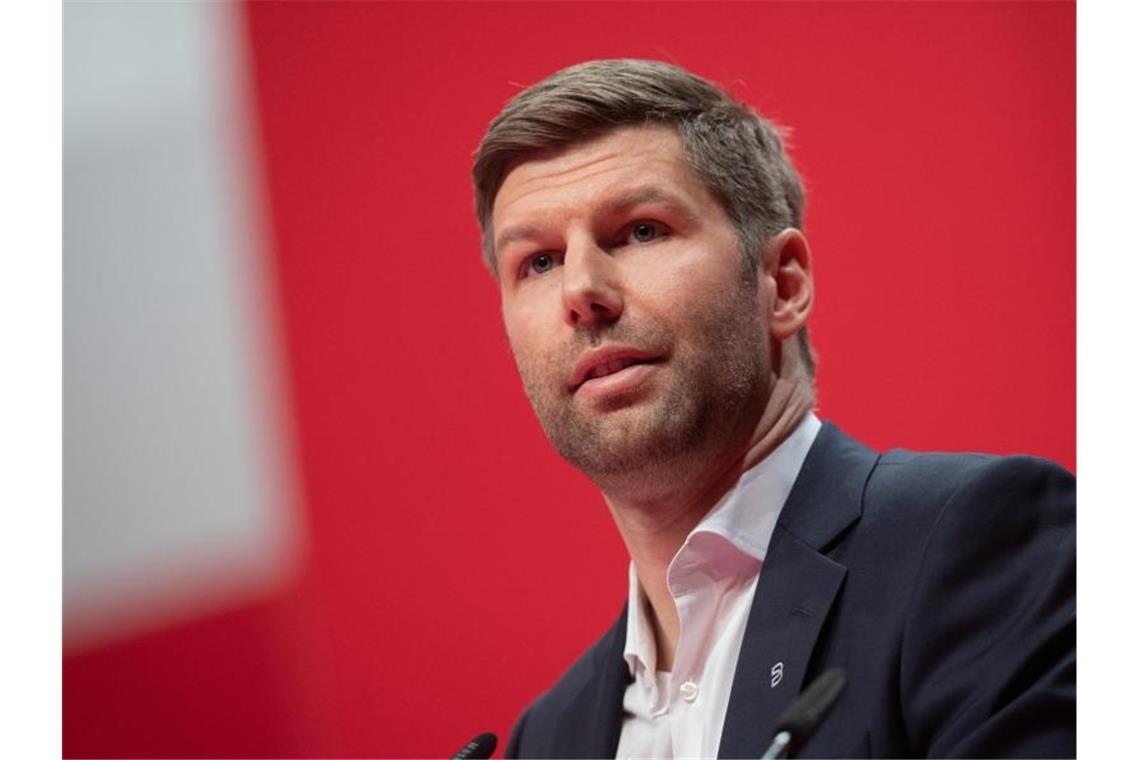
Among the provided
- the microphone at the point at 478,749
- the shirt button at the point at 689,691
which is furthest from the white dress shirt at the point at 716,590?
the microphone at the point at 478,749

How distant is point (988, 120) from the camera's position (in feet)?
7.07

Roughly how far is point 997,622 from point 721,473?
0.57 metres

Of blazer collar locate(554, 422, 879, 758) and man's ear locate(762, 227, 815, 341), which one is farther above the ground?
man's ear locate(762, 227, 815, 341)

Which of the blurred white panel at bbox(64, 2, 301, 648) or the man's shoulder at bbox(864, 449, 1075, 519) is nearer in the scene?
the man's shoulder at bbox(864, 449, 1075, 519)

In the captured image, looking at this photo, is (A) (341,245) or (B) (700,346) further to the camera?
(A) (341,245)

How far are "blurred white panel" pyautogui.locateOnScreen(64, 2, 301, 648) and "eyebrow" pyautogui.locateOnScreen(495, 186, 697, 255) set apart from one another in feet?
2.58

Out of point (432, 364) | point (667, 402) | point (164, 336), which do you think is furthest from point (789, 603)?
point (164, 336)

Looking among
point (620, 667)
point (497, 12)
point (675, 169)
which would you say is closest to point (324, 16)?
point (497, 12)

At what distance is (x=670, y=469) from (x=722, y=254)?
0.33 metres

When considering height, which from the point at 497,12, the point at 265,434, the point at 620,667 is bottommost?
the point at 620,667

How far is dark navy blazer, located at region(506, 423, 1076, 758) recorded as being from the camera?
56.0 inches

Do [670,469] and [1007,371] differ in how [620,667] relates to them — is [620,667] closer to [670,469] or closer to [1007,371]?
[670,469]

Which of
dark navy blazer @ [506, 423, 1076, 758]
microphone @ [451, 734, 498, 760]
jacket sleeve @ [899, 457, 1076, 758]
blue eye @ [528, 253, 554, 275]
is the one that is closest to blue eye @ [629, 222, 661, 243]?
blue eye @ [528, 253, 554, 275]

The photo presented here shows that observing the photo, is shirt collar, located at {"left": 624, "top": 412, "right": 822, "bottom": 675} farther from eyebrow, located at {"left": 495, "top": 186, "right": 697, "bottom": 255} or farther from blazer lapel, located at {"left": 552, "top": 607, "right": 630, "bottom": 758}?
eyebrow, located at {"left": 495, "top": 186, "right": 697, "bottom": 255}
